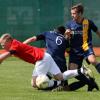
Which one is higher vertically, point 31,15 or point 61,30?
point 61,30

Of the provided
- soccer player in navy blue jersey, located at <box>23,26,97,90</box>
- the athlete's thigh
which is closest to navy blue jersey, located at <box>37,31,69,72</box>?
soccer player in navy blue jersey, located at <box>23,26,97,90</box>

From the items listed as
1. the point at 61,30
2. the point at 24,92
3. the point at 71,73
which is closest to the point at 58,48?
the point at 61,30

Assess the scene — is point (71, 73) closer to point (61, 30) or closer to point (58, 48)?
point (58, 48)

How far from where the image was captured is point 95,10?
2859 cm

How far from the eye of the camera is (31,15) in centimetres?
2788

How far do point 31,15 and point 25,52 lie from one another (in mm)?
16638

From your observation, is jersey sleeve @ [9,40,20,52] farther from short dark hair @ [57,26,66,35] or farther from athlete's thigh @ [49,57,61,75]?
short dark hair @ [57,26,66,35]

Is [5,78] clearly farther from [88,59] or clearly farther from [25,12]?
[25,12]

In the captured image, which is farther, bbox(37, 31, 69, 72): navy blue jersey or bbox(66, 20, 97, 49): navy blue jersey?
bbox(66, 20, 97, 49): navy blue jersey

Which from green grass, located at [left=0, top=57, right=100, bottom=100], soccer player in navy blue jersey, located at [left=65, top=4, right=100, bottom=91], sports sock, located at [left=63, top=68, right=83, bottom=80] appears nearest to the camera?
green grass, located at [left=0, top=57, right=100, bottom=100]

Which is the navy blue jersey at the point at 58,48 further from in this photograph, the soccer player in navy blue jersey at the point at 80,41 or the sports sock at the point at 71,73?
the sports sock at the point at 71,73

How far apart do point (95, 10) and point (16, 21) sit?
12.3ft

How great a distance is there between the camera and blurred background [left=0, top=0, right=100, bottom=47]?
27797 mm

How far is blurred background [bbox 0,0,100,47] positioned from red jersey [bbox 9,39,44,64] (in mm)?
16268
